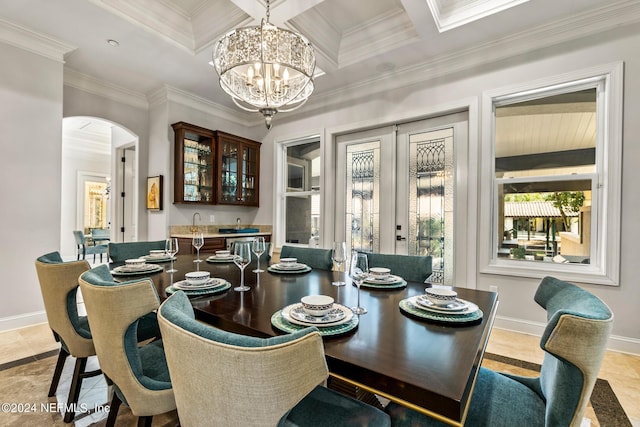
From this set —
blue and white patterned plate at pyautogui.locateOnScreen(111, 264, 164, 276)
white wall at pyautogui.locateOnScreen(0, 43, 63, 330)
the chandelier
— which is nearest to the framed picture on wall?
white wall at pyautogui.locateOnScreen(0, 43, 63, 330)

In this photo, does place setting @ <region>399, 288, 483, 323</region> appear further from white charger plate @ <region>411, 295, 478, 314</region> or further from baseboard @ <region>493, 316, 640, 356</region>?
baseboard @ <region>493, 316, 640, 356</region>

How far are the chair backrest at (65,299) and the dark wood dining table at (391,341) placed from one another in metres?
0.37

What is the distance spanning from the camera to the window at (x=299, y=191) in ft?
14.6

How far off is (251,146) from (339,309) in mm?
4138

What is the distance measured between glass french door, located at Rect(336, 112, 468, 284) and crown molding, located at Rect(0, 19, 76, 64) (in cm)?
320

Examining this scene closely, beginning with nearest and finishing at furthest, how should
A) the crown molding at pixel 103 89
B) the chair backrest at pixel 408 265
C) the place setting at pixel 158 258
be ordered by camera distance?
the chair backrest at pixel 408 265
the place setting at pixel 158 258
the crown molding at pixel 103 89

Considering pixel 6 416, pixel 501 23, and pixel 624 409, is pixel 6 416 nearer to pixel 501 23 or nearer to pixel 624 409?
pixel 624 409

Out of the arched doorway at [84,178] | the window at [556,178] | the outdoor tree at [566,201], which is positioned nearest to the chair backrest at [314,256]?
the window at [556,178]

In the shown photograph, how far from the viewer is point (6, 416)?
1554 millimetres

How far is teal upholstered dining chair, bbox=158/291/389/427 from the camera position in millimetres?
573

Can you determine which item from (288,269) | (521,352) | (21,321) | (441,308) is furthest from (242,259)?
(21,321)

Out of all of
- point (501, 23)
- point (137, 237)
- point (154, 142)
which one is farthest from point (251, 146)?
point (501, 23)

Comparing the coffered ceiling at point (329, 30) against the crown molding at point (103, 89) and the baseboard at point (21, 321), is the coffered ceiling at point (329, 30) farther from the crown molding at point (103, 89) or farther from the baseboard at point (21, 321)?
the baseboard at point (21, 321)

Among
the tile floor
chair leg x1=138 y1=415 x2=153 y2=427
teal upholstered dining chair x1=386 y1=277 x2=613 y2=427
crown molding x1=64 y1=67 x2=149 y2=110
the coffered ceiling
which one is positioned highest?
the coffered ceiling
